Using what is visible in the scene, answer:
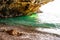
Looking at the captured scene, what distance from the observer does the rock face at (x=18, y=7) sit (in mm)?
3514

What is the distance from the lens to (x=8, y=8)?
357cm

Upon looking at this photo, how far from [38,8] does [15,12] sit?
1.76 feet

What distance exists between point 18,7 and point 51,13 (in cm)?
75

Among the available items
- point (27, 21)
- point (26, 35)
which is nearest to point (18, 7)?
point (27, 21)

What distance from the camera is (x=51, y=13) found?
3.43m

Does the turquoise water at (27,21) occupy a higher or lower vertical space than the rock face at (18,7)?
lower

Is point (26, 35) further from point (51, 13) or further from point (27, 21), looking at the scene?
point (51, 13)

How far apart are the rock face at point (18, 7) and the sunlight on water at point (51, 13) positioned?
129 mm

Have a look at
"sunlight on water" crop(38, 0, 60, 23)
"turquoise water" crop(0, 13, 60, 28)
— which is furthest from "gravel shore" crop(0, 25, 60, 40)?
"sunlight on water" crop(38, 0, 60, 23)

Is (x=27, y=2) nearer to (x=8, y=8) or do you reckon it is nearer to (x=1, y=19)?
(x=8, y=8)

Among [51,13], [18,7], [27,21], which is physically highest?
[18,7]

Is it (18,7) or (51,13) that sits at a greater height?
Answer: (18,7)

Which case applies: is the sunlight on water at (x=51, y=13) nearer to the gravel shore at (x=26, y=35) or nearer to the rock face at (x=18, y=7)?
the rock face at (x=18, y=7)

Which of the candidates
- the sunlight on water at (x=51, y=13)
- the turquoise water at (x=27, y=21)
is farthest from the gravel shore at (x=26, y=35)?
Answer: the sunlight on water at (x=51, y=13)
